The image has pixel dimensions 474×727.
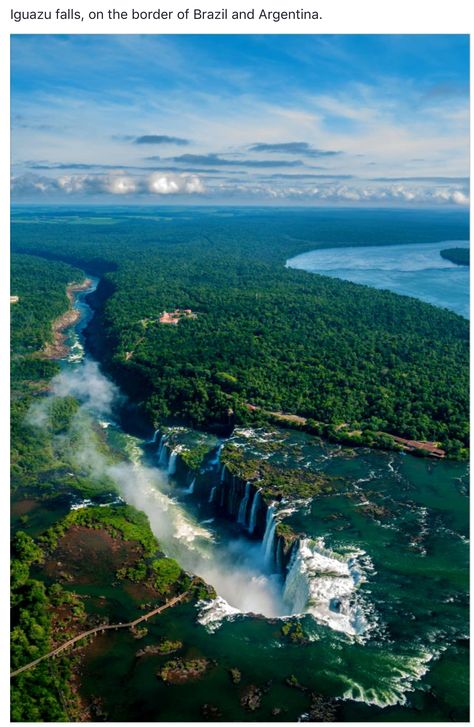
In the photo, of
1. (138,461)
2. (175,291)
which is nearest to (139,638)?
(138,461)

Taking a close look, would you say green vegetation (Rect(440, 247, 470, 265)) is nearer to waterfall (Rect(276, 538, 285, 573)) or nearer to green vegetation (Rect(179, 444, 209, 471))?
green vegetation (Rect(179, 444, 209, 471))

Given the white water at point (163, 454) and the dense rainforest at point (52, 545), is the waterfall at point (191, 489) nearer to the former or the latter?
the white water at point (163, 454)

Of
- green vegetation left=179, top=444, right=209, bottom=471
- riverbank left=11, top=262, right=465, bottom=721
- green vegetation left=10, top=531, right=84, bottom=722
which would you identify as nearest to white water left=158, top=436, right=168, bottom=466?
riverbank left=11, top=262, right=465, bottom=721

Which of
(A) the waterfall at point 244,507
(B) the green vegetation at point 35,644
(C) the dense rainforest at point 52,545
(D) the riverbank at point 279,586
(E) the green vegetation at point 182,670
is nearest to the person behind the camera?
(B) the green vegetation at point 35,644

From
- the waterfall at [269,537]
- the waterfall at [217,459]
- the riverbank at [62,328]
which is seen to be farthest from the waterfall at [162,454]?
the riverbank at [62,328]

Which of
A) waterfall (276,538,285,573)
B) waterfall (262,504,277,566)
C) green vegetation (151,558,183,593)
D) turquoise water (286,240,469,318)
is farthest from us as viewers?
turquoise water (286,240,469,318)

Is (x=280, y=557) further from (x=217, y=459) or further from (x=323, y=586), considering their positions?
(x=217, y=459)
